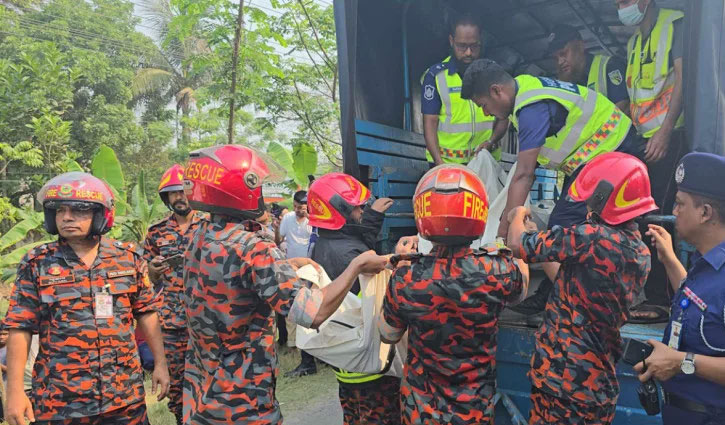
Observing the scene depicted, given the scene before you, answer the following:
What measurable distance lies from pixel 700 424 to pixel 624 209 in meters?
0.84

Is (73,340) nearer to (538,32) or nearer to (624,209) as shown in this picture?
(624,209)

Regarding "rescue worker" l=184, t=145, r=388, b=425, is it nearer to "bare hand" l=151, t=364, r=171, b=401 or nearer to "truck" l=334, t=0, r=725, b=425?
"bare hand" l=151, t=364, r=171, b=401

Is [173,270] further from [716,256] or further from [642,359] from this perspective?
[716,256]

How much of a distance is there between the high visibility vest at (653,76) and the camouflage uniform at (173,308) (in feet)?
10.0

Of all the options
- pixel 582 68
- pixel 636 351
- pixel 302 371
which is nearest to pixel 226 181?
pixel 636 351

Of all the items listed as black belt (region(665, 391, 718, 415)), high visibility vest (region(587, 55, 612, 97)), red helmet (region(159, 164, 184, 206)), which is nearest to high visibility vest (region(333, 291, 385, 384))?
black belt (region(665, 391, 718, 415))

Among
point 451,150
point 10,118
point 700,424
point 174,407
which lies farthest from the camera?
point 10,118

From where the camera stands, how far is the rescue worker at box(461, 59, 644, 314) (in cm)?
300

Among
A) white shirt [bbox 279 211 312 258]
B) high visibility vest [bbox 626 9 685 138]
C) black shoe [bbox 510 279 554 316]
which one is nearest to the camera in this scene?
high visibility vest [bbox 626 9 685 138]

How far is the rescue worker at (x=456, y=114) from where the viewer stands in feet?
13.2

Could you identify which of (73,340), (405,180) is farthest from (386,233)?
(73,340)

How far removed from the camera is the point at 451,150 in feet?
13.5

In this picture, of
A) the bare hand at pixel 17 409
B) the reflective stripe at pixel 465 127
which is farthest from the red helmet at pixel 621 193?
the bare hand at pixel 17 409

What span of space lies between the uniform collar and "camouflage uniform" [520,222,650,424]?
0.29 metres
